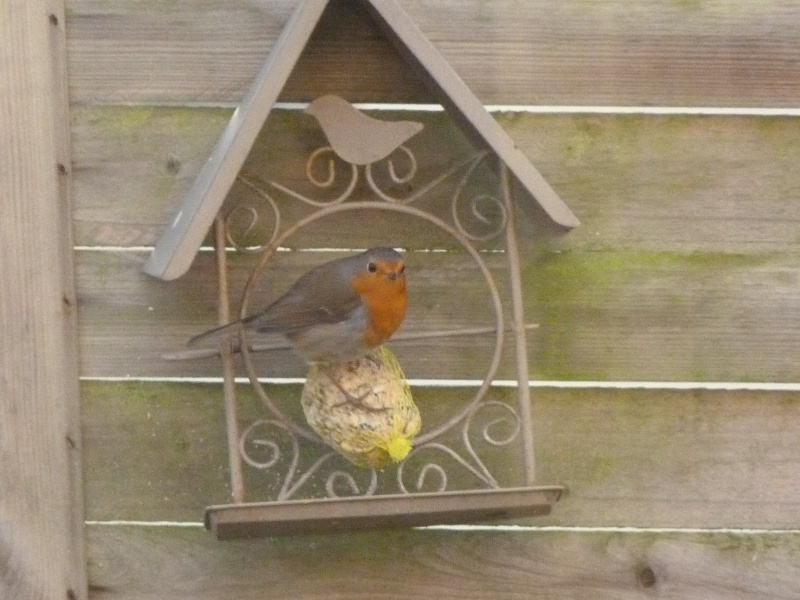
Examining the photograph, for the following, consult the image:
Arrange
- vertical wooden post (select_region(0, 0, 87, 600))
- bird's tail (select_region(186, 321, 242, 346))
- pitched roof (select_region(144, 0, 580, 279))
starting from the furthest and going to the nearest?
vertical wooden post (select_region(0, 0, 87, 600)), bird's tail (select_region(186, 321, 242, 346)), pitched roof (select_region(144, 0, 580, 279))

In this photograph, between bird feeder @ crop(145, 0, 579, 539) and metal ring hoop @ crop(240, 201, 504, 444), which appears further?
metal ring hoop @ crop(240, 201, 504, 444)

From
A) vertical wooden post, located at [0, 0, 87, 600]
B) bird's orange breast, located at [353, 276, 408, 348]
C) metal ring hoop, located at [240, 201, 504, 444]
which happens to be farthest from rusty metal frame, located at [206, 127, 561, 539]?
vertical wooden post, located at [0, 0, 87, 600]

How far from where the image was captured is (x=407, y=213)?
1985 mm

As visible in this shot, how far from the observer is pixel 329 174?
2.01 metres

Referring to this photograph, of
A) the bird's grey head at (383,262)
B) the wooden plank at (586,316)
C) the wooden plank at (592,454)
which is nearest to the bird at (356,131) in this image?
the bird's grey head at (383,262)

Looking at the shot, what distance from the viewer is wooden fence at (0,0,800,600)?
6.65 ft

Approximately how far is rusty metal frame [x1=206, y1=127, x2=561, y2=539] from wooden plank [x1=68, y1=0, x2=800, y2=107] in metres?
0.15

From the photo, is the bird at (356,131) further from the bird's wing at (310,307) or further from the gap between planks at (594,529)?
the gap between planks at (594,529)

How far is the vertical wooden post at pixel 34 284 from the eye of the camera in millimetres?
2008

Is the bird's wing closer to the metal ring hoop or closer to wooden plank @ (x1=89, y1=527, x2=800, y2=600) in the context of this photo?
A: the metal ring hoop

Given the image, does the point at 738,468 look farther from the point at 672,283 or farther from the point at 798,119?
the point at 798,119

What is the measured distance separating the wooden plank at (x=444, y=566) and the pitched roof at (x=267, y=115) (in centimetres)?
48

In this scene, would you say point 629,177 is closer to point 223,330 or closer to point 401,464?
point 401,464

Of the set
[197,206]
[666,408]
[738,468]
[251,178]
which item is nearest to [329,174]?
[251,178]
